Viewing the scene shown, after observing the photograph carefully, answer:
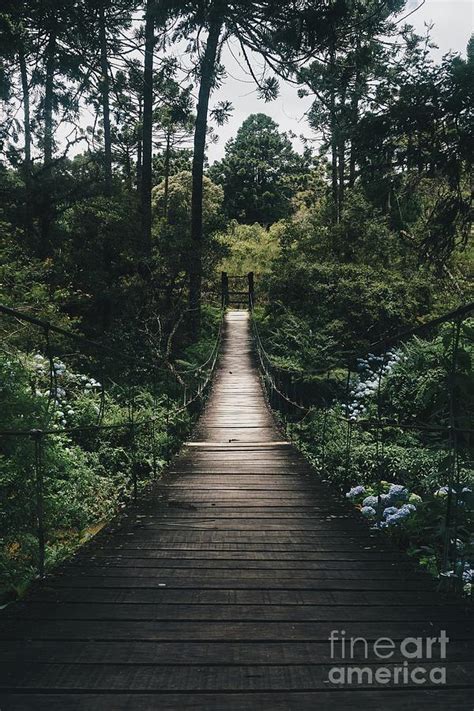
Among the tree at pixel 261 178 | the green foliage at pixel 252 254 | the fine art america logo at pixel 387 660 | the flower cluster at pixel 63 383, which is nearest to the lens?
the fine art america logo at pixel 387 660

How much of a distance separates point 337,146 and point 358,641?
5248 mm

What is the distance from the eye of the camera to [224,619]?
7.09 feet

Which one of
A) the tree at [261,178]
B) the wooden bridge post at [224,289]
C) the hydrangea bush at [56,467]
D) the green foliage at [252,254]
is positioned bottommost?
the hydrangea bush at [56,467]

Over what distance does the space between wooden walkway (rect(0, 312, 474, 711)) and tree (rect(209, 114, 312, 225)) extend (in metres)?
35.0

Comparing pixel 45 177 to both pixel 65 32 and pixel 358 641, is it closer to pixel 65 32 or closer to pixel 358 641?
pixel 65 32

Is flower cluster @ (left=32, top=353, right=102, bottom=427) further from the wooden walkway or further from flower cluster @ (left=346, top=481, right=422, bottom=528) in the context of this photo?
flower cluster @ (left=346, top=481, right=422, bottom=528)

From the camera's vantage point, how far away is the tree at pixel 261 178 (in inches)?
1474

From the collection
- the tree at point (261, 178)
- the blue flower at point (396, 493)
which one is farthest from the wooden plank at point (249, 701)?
the tree at point (261, 178)

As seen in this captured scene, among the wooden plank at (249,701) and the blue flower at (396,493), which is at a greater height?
the wooden plank at (249,701)

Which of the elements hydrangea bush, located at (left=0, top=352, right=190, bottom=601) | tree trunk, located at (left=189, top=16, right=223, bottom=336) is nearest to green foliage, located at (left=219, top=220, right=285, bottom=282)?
tree trunk, located at (left=189, top=16, right=223, bottom=336)

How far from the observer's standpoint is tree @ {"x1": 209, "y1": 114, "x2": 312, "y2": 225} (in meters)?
37.4

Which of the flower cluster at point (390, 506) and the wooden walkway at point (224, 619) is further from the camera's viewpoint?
the flower cluster at point (390, 506)

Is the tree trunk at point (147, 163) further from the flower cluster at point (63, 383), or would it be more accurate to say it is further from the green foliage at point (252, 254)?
the green foliage at point (252, 254)

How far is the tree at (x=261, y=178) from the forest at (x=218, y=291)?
1467 cm
